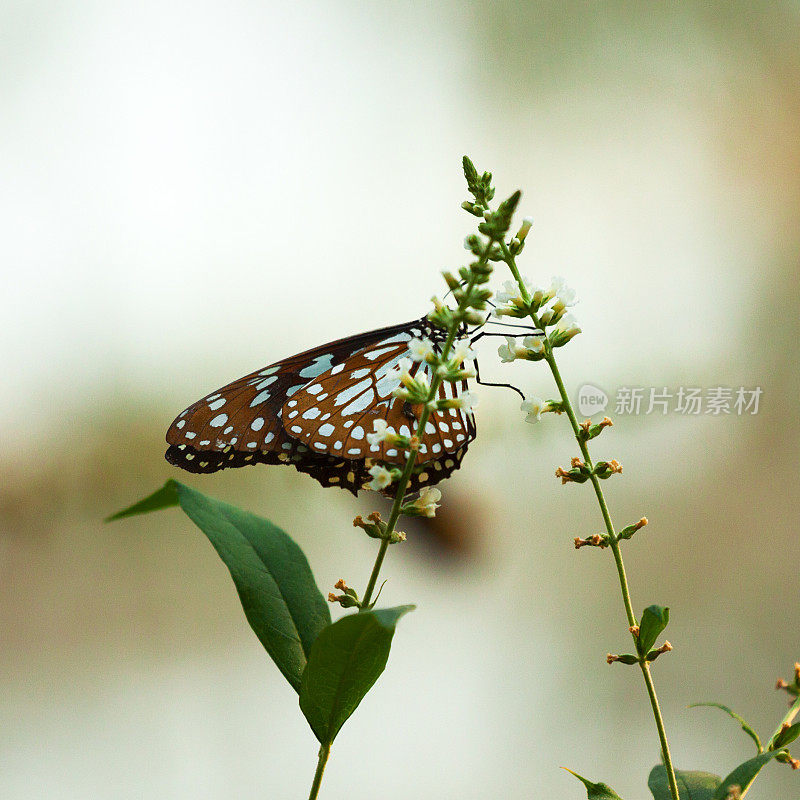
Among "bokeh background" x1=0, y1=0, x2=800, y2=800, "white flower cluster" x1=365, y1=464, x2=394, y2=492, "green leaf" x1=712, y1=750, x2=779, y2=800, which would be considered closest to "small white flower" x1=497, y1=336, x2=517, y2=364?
"white flower cluster" x1=365, y1=464, x2=394, y2=492

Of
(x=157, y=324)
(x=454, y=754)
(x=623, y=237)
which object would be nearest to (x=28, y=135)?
(x=157, y=324)

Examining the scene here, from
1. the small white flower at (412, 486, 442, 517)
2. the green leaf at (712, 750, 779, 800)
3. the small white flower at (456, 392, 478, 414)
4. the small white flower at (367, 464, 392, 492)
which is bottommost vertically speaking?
the green leaf at (712, 750, 779, 800)

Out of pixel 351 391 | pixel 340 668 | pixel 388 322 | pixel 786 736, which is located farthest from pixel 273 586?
pixel 388 322

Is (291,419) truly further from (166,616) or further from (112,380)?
(166,616)

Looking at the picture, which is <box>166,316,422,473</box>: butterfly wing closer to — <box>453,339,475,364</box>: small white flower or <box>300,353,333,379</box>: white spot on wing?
<box>300,353,333,379</box>: white spot on wing

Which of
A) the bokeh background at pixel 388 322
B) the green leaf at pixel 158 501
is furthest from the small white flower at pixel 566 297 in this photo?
the bokeh background at pixel 388 322

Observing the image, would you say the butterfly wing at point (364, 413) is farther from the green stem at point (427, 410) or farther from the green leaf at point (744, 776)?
the green leaf at point (744, 776)

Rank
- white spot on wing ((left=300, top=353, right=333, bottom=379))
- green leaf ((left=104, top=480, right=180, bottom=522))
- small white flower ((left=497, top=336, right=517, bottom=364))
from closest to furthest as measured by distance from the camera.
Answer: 1. green leaf ((left=104, top=480, right=180, bottom=522))
2. small white flower ((left=497, top=336, right=517, bottom=364))
3. white spot on wing ((left=300, top=353, right=333, bottom=379))
